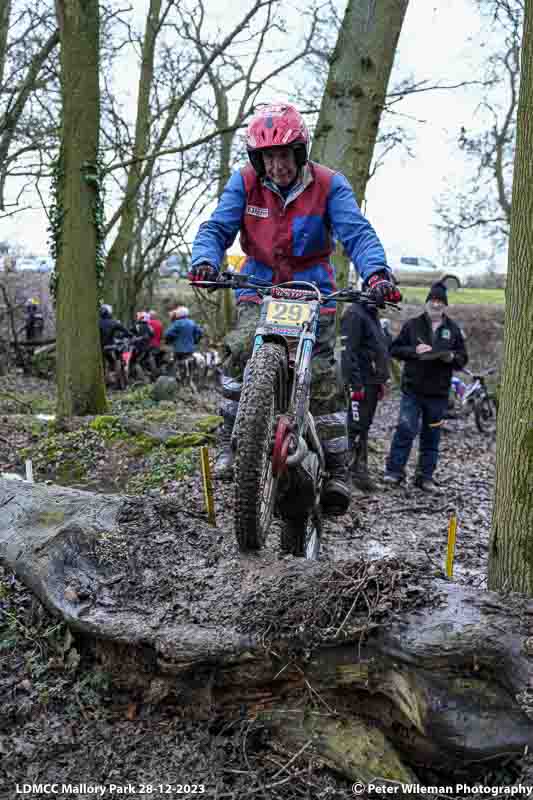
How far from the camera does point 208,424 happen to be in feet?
28.2

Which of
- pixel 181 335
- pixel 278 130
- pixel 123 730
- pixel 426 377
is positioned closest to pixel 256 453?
pixel 123 730

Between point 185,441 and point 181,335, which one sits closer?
point 185,441

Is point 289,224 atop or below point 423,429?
atop

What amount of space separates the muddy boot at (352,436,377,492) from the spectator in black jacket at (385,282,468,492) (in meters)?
0.36

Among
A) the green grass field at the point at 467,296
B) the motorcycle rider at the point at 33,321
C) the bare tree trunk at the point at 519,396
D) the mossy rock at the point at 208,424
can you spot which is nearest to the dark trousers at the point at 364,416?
the mossy rock at the point at 208,424

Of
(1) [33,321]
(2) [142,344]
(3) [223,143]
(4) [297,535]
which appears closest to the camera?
(4) [297,535]

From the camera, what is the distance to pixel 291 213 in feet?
13.9

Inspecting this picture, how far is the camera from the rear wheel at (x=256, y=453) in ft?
10.7

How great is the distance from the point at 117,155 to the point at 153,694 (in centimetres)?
1413

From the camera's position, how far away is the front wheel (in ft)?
46.7

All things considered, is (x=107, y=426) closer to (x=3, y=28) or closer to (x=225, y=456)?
(x=225, y=456)

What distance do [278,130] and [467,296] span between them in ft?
85.5

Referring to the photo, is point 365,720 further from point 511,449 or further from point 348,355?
point 348,355

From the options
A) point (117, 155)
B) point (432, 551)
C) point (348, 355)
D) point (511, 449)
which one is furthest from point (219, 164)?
point (511, 449)
